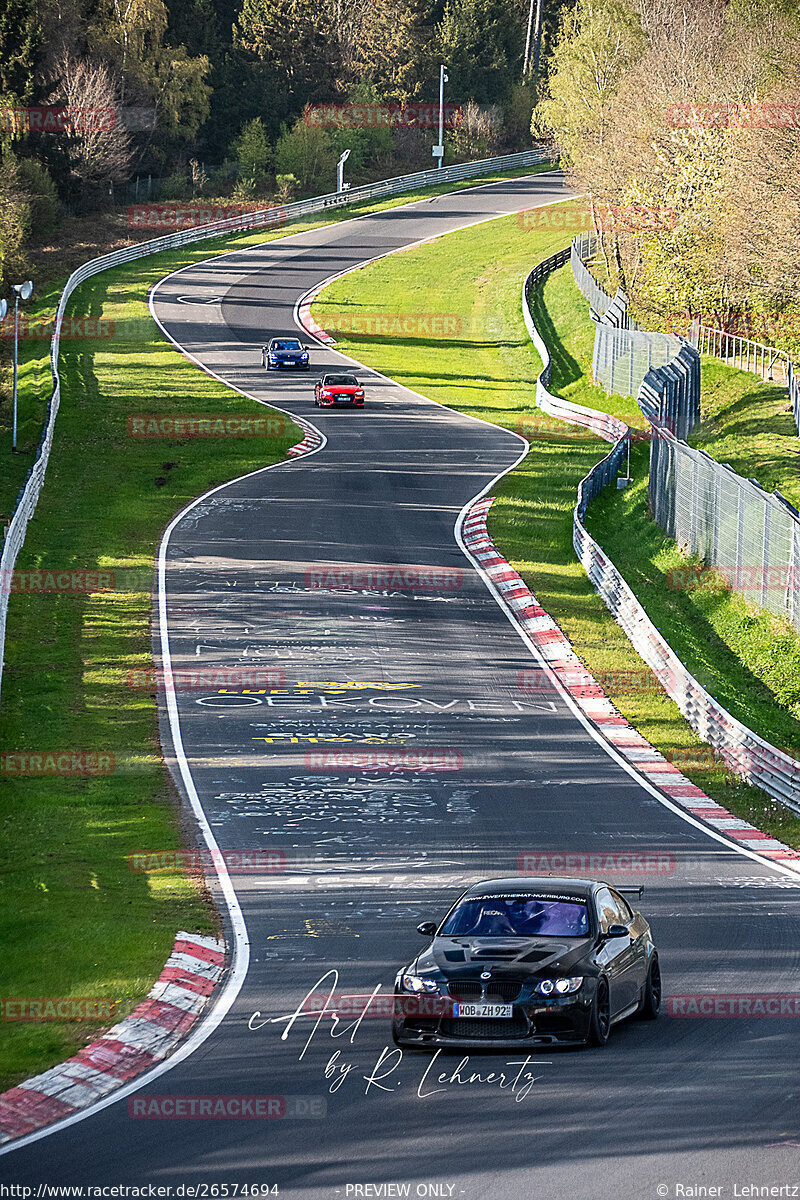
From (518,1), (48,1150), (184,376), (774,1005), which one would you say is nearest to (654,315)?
(184,376)

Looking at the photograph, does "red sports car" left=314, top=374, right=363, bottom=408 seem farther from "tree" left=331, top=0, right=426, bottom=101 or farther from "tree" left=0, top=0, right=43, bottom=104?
"tree" left=331, top=0, right=426, bottom=101

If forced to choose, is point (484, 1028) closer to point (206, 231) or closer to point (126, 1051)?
point (126, 1051)

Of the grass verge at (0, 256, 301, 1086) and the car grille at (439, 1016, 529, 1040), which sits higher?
the car grille at (439, 1016, 529, 1040)

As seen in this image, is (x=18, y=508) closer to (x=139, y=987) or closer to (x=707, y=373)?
(x=139, y=987)

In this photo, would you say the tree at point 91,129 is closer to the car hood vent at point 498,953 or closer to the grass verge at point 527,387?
the grass verge at point 527,387

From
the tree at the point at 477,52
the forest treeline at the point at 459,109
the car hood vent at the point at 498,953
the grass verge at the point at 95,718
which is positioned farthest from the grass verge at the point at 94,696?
the tree at the point at 477,52

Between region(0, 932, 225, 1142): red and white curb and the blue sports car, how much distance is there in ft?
150

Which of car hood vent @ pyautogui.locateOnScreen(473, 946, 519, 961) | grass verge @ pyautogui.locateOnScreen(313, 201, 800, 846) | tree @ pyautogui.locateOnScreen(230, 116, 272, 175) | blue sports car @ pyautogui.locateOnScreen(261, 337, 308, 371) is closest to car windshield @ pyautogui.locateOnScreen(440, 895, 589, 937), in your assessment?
car hood vent @ pyautogui.locateOnScreen(473, 946, 519, 961)

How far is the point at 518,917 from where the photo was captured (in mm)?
12602

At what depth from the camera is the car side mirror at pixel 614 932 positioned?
A: 12266mm

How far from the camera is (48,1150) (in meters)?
9.85

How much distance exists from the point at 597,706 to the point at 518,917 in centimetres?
1331

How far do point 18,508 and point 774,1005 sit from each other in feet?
84.2

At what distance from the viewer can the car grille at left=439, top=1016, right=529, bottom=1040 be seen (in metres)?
11.5
